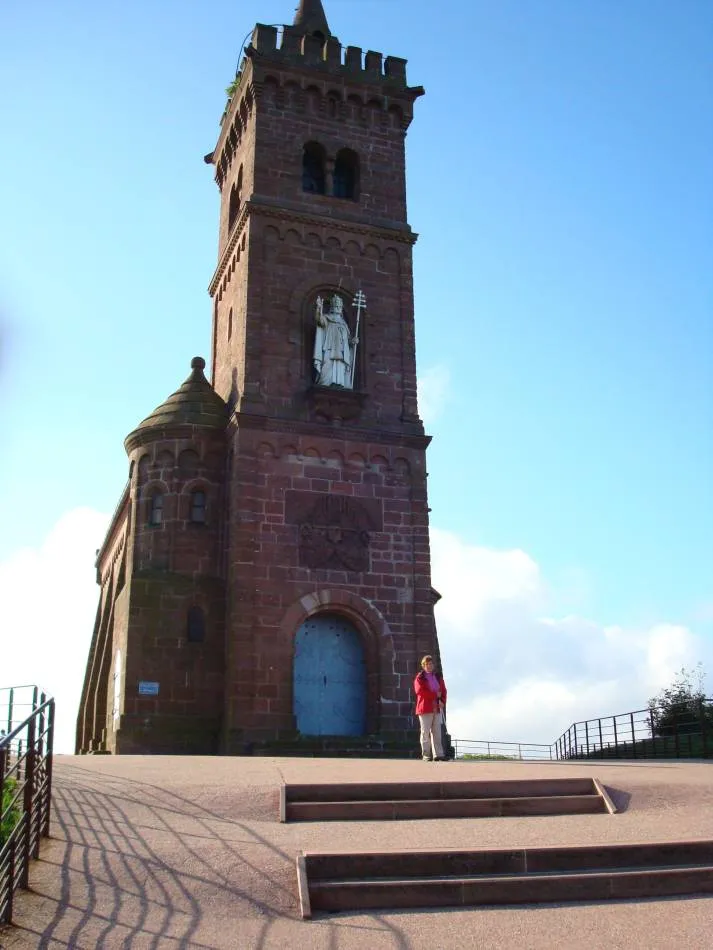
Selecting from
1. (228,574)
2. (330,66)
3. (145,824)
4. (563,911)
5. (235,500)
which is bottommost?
(563,911)

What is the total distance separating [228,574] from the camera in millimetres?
23094

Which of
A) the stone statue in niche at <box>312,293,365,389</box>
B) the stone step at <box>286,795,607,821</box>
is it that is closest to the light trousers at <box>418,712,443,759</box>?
the stone step at <box>286,795,607,821</box>

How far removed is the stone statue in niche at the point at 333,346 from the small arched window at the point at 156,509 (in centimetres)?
470

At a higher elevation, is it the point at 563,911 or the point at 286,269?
the point at 286,269

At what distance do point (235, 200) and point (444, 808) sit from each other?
72.2 ft

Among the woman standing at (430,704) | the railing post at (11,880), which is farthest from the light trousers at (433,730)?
the railing post at (11,880)

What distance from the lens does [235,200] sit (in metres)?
29.7

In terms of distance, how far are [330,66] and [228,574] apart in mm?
14771

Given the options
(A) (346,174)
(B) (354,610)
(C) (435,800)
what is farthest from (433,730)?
(A) (346,174)

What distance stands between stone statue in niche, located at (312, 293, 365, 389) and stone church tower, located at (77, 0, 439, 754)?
5 cm

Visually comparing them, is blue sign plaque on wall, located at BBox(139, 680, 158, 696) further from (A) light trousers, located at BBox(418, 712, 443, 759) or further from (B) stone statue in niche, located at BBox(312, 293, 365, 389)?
(B) stone statue in niche, located at BBox(312, 293, 365, 389)

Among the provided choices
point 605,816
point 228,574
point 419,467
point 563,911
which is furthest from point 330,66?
point 563,911

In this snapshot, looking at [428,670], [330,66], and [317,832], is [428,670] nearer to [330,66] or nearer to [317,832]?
[317,832]

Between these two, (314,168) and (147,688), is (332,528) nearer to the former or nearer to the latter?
(147,688)
